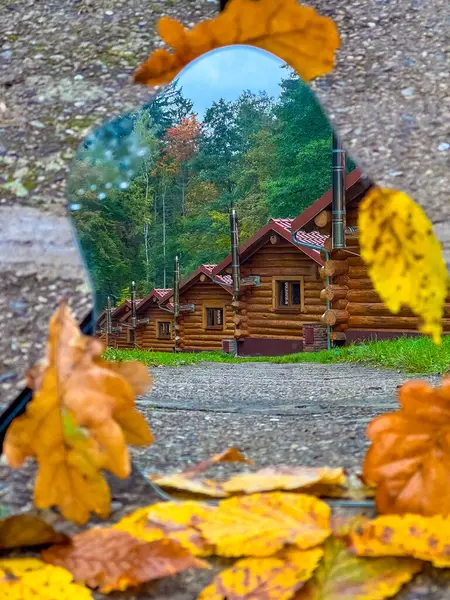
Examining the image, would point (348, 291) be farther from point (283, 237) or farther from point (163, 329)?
point (163, 329)

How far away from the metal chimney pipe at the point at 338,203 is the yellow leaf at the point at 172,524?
11.7 ft

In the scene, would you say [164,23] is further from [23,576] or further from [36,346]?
[23,576]

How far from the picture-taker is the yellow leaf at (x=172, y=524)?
48 cm

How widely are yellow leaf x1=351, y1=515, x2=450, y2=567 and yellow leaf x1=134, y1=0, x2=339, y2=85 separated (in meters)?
0.36

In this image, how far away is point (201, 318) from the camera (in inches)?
435

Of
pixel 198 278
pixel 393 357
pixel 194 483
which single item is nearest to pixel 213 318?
pixel 198 278

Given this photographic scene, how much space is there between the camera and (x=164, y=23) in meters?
0.51

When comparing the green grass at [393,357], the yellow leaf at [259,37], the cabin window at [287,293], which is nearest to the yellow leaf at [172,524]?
the yellow leaf at [259,37]

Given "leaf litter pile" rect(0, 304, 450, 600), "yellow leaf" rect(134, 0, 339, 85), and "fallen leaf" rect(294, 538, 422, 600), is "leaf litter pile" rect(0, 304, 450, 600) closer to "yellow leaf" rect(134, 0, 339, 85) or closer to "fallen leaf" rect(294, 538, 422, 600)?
"fallen leaf" rect(294, 538, 422, 600)

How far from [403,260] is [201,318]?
10.6m

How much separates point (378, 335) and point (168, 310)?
6257mm

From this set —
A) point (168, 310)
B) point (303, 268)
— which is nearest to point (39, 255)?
point (303, 268)

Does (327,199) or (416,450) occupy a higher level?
(327,199)

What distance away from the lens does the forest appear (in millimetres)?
9586
